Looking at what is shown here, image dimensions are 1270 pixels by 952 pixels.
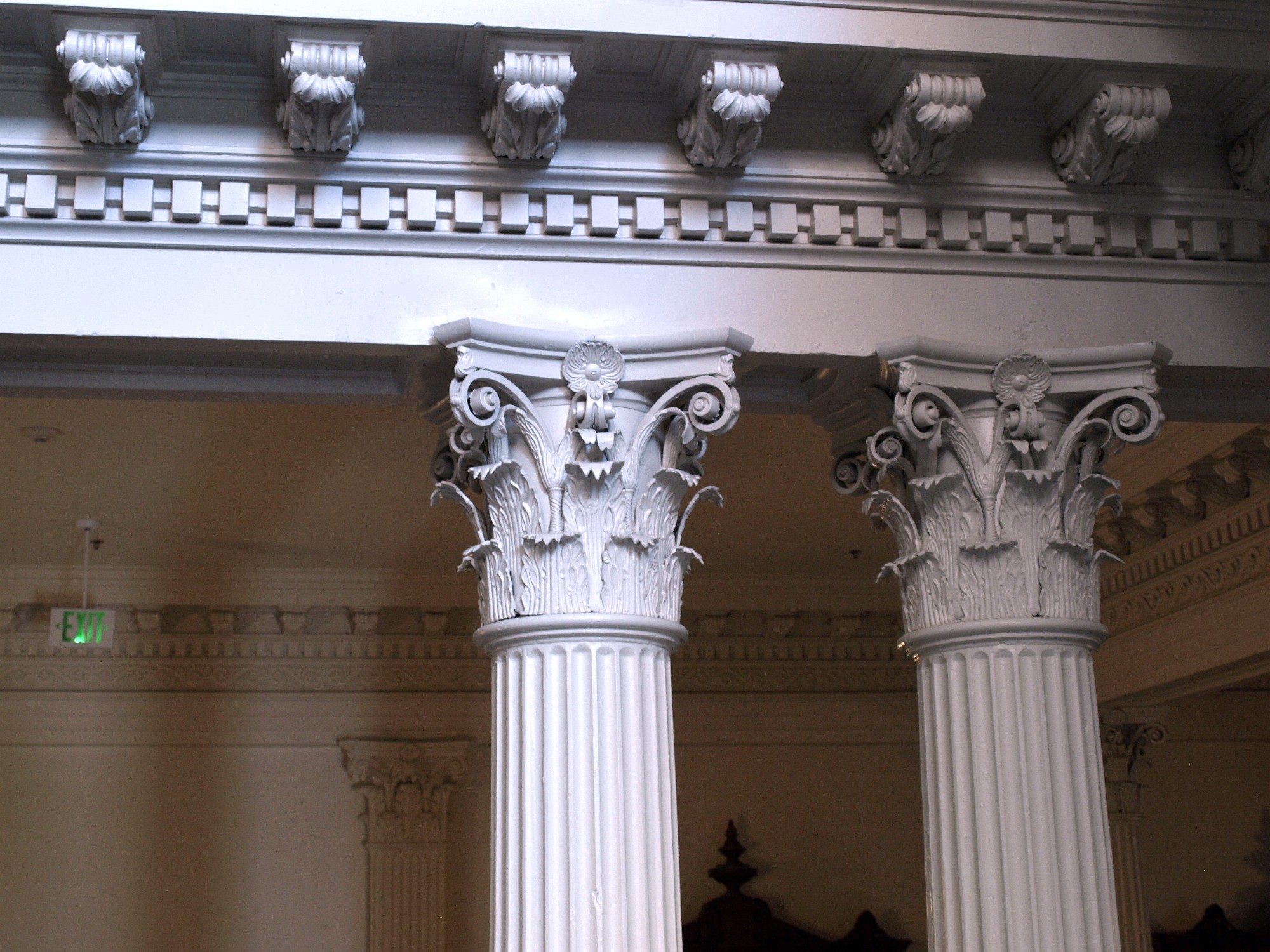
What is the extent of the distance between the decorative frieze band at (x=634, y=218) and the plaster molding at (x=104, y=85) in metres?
0.12

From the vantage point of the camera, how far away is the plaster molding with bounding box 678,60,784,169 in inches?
130

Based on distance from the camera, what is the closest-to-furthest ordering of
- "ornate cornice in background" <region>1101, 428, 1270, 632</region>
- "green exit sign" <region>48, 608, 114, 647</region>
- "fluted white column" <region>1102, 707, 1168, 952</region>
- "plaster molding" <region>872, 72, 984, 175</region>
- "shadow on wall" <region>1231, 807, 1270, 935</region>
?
"plaster molding" <region>872, 72, 984, 175</region>
"ornate cornice in background" <region>1101, 428, 1270, 632</region>
"green exit sign" <region>48, 608, 114, 647</region>
"fluted white column" <region>1102, 707, 1168, 952</region>
"shadow on wall" <region>1231, 807, 1270, 935</region>

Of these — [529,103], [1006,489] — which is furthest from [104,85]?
[1006,489]

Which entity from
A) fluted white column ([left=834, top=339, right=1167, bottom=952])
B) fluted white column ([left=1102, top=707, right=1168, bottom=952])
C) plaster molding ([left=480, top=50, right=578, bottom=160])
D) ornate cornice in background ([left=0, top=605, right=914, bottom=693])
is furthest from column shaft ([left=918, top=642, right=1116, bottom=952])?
ornate cornice in background ([left=0, top=605, right=914, bottom=693])

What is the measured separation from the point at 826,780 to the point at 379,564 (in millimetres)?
2978

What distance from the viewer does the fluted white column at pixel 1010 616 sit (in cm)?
332

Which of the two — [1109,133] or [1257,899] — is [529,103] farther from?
[1257,899]

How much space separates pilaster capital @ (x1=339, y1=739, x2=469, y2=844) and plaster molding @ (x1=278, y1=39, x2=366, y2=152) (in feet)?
16.7

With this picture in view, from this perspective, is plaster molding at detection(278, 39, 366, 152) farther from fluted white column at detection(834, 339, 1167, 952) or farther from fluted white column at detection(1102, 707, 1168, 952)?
fluted white column at detection(1102, 707, 1168, 952)

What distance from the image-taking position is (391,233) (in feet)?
11.1

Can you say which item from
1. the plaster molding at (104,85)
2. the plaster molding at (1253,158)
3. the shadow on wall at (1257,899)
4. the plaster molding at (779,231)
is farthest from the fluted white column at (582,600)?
the shadow on wall at (1257,899)

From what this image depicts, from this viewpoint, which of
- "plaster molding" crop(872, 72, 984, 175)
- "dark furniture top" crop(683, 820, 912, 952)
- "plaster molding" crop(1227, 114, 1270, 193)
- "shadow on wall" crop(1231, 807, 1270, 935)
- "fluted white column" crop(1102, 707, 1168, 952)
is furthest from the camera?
"shadow on wall" crop(1231, 807, 1270, 935)

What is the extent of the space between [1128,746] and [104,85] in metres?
6.48

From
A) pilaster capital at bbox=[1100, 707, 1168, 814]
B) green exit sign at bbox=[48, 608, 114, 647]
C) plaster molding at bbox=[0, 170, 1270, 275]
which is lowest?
pilaster capital at bbox=[1100, 707, 1168, 814]
